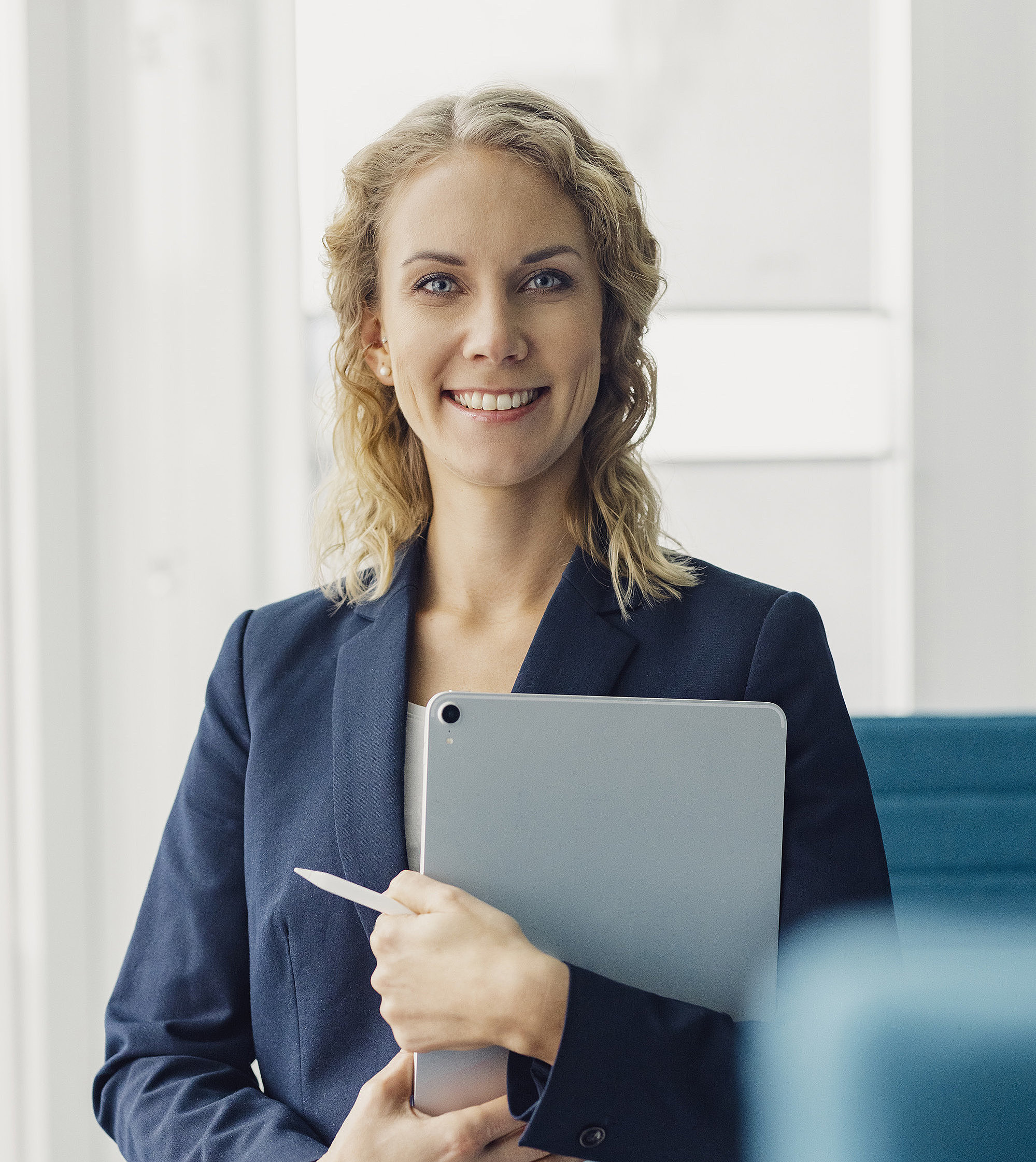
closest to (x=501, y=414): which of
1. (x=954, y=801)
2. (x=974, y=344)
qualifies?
(x=954, y=801)

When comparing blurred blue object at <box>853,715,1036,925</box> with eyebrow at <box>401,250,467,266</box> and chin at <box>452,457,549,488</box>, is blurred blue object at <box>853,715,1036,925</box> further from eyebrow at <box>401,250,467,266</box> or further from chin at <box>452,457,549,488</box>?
eyebrow at <box>401,250,467,266</box>

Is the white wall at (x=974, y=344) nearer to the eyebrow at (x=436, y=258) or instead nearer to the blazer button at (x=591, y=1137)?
the eyebrow at (x=436, y=258)

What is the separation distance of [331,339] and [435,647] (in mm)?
1012

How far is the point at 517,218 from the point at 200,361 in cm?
106

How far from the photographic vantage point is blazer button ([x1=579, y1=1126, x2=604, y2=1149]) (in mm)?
733

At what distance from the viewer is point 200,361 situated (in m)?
1.84

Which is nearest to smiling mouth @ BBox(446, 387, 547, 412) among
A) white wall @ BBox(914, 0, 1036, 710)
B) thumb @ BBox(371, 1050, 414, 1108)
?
thumb @ BBox(371, 1050, 414, 1108)

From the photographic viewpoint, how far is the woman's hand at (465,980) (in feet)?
2.32

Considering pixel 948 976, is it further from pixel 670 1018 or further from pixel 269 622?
pixel 269 622

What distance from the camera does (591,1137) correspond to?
0.74 meters

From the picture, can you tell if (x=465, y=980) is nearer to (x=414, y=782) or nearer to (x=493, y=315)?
(x=414, y=782)

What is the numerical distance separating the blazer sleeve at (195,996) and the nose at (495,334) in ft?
1.35

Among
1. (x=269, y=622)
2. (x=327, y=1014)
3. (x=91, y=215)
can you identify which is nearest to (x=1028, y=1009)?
(x=327, y=1014)

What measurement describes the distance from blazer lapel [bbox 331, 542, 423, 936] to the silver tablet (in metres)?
0.17
